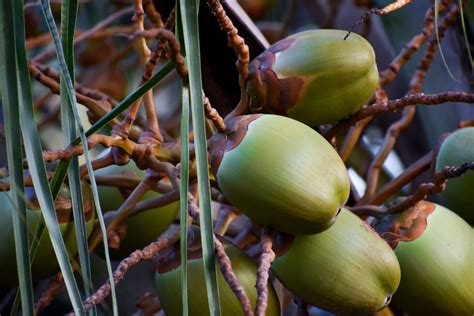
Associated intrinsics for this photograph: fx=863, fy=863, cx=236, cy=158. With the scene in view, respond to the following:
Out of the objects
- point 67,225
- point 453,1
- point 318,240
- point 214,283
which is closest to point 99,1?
point 453,1

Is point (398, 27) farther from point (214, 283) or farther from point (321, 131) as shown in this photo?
point (214, 283)

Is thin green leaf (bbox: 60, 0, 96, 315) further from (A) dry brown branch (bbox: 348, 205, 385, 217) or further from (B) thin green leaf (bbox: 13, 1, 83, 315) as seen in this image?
(A) dry brown branch (bbox: 348, 205, 385, 217)

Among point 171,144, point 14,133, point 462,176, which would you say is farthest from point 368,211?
point 14,133

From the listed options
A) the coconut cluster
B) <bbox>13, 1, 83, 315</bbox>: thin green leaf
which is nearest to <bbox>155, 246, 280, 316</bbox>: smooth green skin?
the coconut cluster

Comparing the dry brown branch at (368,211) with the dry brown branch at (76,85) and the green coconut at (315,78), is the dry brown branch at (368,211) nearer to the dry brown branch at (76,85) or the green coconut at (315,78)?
the green coconut at (315,78)

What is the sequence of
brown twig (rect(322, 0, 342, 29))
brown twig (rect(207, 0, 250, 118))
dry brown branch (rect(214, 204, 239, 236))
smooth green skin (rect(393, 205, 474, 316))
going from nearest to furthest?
brown twig (rect(207, 0, 250, 118)) < smooth green skin (rect(393, 205, 474, 316)) < dry brown branch (rect(214, 204, 239, 236)) < brown twig (rect(322, 0, 342, 29))

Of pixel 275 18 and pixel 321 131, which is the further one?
pixel 275 18
